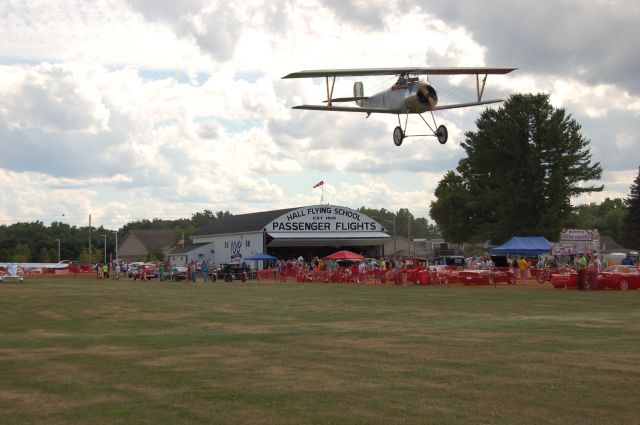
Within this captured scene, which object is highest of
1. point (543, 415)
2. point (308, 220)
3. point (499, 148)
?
point (499, 148)

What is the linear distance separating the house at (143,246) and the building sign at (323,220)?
4691 cm

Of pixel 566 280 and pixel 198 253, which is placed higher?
pixel 198 253

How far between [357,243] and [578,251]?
34.9m

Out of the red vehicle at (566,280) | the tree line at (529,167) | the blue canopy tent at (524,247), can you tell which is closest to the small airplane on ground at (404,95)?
the red vehicle at (566,280)

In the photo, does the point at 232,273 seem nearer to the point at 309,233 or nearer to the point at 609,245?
the point at 309,233

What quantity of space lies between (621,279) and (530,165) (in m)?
32.6

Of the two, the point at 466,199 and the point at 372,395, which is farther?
the point at 466,199

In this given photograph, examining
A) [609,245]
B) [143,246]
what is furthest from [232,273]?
[609,245]

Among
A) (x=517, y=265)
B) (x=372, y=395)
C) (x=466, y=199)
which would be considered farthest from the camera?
(x=466, y=199)

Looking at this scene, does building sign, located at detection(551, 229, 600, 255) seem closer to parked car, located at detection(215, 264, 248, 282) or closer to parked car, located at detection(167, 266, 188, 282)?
parked car, located at detection(215, 264, 248, 282)

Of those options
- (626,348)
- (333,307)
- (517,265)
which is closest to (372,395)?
(626,348)

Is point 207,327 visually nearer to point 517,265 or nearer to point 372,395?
point 372,395

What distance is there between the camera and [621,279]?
A: 33.6m

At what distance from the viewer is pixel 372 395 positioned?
997 cm
